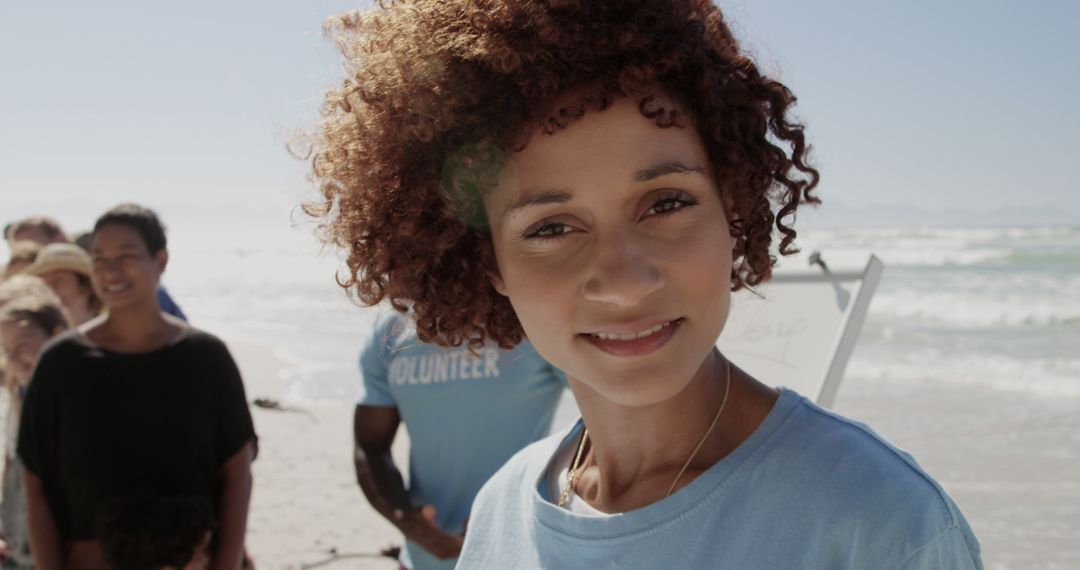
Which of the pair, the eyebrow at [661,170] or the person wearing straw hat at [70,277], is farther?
the person wearing straw hat at [70,277]

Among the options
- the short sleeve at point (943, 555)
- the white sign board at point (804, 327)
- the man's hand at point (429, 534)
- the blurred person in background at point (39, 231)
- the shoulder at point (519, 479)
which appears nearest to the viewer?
the short sleeve at point (943, 555)

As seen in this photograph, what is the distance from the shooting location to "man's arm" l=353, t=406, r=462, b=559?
3027 mm

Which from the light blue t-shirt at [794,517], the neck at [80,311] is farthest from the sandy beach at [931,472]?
the light blue t-shirt at [794,517]

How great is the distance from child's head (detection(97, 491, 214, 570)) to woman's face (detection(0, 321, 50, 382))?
3.87ft

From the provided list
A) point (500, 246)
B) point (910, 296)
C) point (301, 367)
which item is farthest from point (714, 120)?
point (910, 296)

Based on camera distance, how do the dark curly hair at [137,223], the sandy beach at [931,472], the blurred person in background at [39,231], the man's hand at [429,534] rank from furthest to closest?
the sandy beach at [931,472] < the blurred person in background at [39,231] < the dark curly hair at [137,223] < the man's hand at [429,534]

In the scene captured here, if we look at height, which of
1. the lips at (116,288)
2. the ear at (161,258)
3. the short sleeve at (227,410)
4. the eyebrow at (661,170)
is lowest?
the short sleeve at (227,410)

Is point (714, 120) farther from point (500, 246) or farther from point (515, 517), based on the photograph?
point (515, 517)

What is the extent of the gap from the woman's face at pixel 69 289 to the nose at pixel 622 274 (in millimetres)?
4153

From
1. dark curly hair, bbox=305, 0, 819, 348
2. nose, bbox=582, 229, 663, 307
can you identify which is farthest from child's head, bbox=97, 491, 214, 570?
nose, bbox=582, 229, 663, 307

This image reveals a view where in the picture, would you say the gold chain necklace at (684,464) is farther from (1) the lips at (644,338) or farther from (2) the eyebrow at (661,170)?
(2) the eyebrow at (661,170)

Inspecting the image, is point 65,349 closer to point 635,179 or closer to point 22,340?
point 22,340

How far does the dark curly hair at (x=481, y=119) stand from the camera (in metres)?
1.26

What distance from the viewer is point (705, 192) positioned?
1259mm
